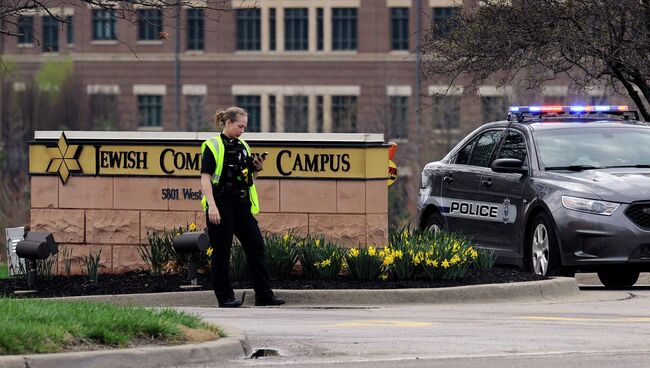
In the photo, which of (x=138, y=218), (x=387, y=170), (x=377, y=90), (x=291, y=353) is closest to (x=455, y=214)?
(x=387, y=170)

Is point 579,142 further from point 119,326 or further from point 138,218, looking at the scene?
point 119,326

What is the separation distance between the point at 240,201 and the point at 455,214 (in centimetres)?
463

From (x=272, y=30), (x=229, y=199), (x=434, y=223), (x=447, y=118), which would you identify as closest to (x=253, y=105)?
(x=272, y=30)

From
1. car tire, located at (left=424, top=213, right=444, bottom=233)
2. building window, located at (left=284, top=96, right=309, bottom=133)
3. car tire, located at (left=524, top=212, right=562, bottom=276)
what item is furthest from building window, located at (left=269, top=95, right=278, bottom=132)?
car tire, located at (left=524, top=212, right=562, bottom=276)

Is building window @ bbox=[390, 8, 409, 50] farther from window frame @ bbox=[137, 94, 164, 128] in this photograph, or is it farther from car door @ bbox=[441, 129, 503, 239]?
car door @ bbox=[441, 129, 503, 239]

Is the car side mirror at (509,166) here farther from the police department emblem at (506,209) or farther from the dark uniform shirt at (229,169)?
the dark uniform shirt at (229,169)

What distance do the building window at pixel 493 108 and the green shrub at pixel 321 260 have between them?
51.8 m

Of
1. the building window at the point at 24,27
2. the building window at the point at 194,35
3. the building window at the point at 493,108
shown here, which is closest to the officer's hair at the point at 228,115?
the building window at the point at 24,27

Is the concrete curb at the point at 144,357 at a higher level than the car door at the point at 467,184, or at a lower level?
lower

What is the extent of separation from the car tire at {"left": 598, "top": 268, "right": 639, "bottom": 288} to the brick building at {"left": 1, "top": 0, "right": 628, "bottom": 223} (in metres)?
58.1

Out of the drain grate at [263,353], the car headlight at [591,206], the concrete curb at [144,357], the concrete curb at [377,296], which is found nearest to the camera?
the concrete curb at [144,357]

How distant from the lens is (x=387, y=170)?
16.8 meters

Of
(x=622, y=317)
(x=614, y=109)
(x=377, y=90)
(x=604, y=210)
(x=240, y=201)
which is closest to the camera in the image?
(x=622, y=317)

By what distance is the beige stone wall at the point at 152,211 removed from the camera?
16.7 metres
